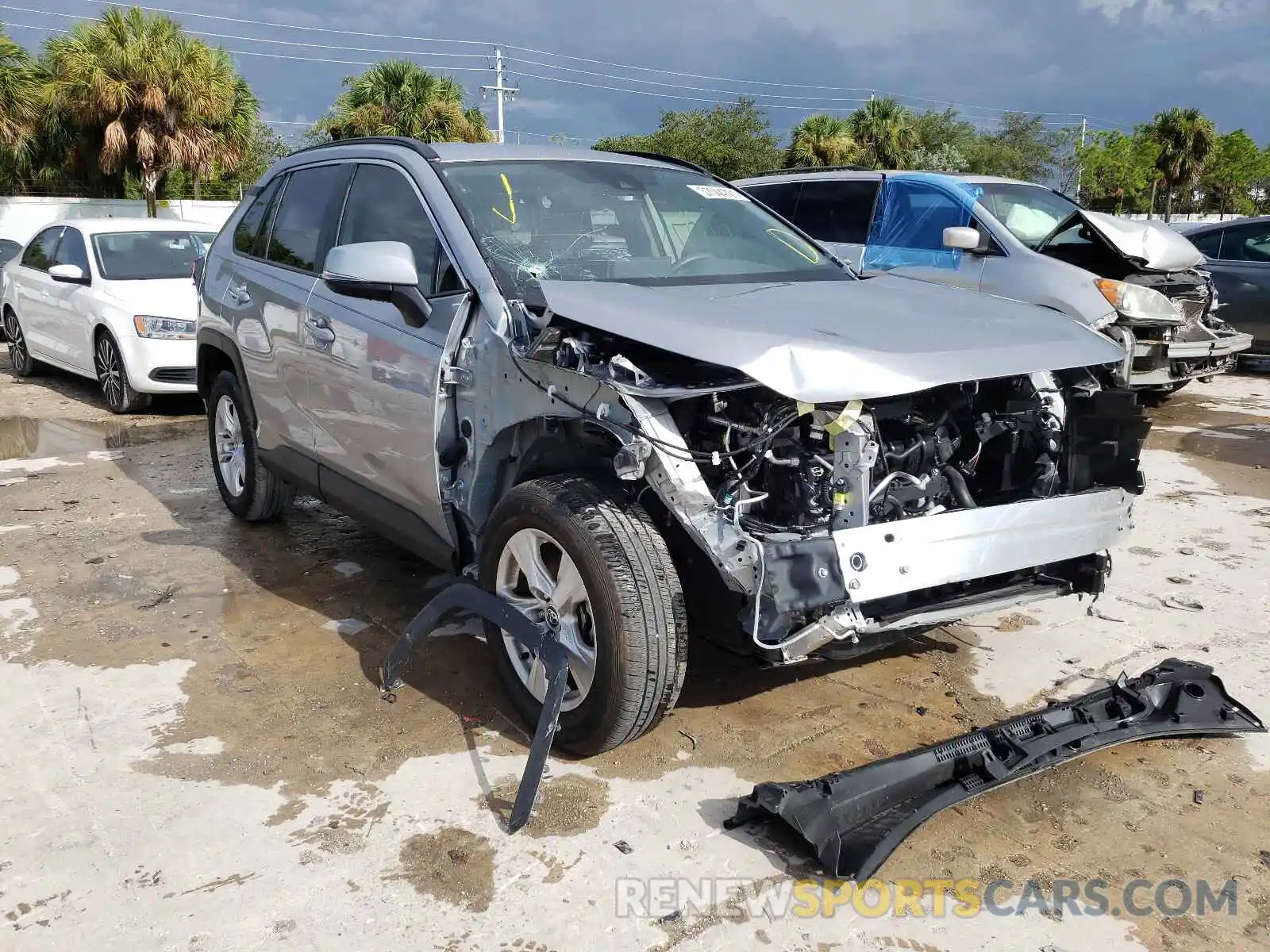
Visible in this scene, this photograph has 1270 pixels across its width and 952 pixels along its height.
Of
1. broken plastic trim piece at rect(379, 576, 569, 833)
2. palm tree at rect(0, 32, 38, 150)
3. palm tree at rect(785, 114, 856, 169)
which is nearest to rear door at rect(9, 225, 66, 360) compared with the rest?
broken plastic trim piece at rect(379, 576, 569, 833)

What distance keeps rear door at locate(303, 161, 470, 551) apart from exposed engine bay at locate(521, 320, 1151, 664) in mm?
586

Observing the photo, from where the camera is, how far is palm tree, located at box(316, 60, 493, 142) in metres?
31.7

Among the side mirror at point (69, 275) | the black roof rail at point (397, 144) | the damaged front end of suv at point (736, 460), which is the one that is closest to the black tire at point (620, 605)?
the damaged front end of suv at point (736, 460)

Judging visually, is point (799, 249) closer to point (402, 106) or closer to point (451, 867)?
point (451, 867)

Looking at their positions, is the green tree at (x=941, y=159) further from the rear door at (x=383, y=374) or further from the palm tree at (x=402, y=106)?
the rear door at (x=383, y=374)

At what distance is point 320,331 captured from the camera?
429 centimetres

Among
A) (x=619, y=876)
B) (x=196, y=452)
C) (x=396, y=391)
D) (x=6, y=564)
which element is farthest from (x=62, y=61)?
(x=619, y=876)

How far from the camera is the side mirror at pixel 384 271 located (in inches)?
136

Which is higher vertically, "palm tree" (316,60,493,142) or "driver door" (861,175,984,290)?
"palm tree" (316,60,493,142)

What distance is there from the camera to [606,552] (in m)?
2.95

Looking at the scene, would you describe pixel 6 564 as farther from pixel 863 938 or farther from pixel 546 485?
pixel 863 938

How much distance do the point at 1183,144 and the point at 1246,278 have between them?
3754 centimetres

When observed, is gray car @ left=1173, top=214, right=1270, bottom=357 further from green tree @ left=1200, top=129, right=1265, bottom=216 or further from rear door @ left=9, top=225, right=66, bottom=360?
green tree @ left=1200, top=129, right=1265, bottom=216

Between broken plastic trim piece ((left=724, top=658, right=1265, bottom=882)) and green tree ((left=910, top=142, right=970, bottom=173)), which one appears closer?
broken plastic trim piece ((left=724, top=658, right=1265, bottom=882))
